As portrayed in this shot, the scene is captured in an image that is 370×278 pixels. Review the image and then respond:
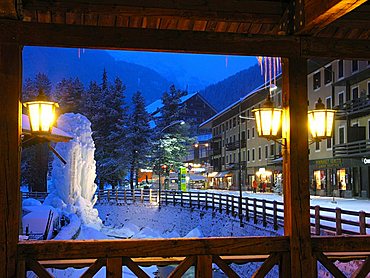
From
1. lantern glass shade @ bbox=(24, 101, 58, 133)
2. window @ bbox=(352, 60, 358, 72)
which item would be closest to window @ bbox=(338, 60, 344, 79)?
window @ bbox=(352, 60, 358, 72)

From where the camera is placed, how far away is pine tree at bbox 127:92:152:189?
52250mm

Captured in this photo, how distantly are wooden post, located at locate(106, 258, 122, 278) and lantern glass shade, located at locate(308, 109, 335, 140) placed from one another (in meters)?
4.11

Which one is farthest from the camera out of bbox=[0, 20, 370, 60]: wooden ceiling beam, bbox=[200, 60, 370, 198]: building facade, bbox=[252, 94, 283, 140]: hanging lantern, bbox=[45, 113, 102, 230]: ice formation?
bbox=[200, 60, 370, 198]: building facade

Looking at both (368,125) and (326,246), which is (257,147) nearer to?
(368,125)

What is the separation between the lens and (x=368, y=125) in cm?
3206

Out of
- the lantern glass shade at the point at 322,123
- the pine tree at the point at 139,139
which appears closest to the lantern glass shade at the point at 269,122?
the lantern glass shade at the point at 322,123

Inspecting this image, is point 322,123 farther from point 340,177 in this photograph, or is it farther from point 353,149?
point 340,177

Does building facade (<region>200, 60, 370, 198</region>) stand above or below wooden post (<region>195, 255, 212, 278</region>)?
above

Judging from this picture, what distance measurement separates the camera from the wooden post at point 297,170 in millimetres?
5812

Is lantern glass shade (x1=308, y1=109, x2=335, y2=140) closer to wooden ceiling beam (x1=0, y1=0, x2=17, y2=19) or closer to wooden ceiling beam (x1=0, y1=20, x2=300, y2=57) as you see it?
wooden ceiling beam (x1=0, y1=20, x2=300, y2=57)

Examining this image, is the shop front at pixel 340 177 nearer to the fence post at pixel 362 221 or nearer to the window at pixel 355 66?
the window at pixel 355 66

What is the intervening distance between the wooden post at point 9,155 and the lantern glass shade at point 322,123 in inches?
190

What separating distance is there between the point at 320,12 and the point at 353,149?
2970cm

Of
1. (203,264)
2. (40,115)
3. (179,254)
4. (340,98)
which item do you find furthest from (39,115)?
(340,98)
